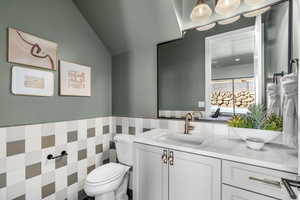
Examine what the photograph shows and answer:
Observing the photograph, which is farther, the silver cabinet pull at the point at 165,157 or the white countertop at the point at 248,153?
the silver cabinet pull at the point at 165,157

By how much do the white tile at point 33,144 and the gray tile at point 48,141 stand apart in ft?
0.11

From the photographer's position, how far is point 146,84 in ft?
6.51

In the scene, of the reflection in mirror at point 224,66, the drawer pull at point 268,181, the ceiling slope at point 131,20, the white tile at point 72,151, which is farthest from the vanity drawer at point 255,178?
the white tile at point 72,151

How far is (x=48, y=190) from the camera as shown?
1511 mm

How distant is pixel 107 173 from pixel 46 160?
2.01 feet

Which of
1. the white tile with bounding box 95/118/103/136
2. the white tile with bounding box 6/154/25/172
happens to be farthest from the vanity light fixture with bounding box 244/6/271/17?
the white tile with bounding box 6/154/25/172

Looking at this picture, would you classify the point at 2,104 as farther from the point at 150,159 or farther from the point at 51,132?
the point at 150,159

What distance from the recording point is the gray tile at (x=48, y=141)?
4.87ft

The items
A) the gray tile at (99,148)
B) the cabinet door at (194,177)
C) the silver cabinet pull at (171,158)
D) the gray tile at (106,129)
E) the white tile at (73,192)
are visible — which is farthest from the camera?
the gray tile at (106,129)

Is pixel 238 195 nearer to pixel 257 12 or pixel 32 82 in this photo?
pixel 257 12

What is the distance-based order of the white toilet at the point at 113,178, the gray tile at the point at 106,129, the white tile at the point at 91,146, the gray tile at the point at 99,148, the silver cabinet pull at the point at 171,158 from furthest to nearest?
the gray tile at the point at 106,129
the gray tile at the point at 99,148
the white tile at the point at 91,146
the white toilet at the point at 113,178
the silver cabinet pull at the point at 171,158

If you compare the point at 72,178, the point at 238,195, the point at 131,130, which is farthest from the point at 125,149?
the point at 238,195

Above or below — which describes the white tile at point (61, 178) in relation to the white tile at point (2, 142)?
below

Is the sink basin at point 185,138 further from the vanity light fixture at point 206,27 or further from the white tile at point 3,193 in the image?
the white tile at point 3,193
